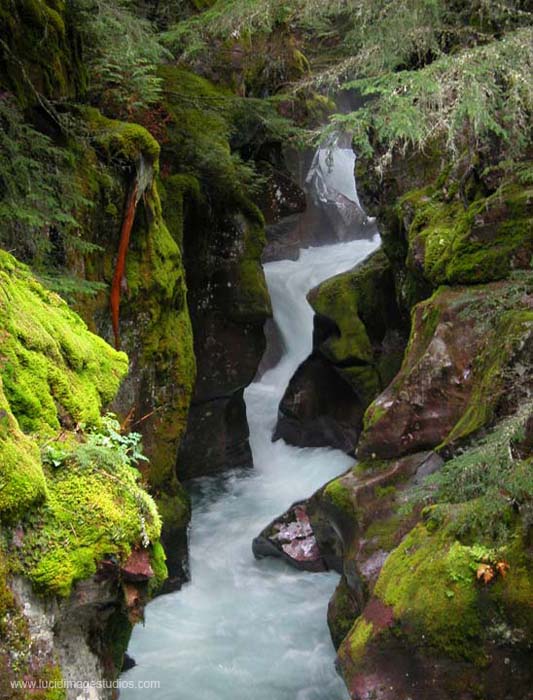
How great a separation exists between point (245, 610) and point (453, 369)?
5166 millimetres

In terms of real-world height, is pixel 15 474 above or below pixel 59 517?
above

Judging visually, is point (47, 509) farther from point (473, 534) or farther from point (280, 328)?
point (280, 328)

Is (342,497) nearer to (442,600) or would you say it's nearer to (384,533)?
(384,533)

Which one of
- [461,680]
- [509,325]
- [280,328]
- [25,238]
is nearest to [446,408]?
[509,325]

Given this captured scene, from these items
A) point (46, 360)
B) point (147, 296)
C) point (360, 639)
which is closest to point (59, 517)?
point (46, 360)

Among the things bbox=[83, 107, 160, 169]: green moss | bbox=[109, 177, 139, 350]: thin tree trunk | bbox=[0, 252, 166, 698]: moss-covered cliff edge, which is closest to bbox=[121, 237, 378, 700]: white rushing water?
bbox=[109, 177, 139, 350]: thin tree trunk

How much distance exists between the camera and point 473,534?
209 inches

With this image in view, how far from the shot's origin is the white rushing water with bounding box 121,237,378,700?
322 inches

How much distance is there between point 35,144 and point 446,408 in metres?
5.33

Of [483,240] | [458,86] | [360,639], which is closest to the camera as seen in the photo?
[458,86]

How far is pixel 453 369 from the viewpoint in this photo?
7.51 metres

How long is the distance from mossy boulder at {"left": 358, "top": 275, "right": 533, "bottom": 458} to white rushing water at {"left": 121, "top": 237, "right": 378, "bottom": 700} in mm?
3062

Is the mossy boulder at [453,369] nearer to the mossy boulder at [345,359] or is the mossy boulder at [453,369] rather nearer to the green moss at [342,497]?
the green moss at [342,497]

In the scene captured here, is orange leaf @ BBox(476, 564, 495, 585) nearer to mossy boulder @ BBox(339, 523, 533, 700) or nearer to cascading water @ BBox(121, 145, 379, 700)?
mossy boulder @ BBox(339, 523, 533, 700)
